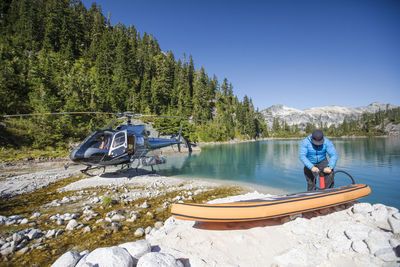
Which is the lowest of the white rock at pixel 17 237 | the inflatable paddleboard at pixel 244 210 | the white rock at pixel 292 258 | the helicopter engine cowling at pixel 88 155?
the white rock at pixel 17 237

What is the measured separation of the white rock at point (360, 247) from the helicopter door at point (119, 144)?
9.18 m

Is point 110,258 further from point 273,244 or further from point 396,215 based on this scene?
point 396,215

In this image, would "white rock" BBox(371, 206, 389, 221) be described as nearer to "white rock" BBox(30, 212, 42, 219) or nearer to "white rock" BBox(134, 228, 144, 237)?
"white rock" BBox(134, 228, 144, 237)

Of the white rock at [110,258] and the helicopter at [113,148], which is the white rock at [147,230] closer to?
the white rock at [110,258]

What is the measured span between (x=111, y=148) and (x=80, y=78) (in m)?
36.3

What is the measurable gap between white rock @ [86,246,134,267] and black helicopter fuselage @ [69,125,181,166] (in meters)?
6.95

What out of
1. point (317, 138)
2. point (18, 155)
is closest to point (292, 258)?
point (317, 138)

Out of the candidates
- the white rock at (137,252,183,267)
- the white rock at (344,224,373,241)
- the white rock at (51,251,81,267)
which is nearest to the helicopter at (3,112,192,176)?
the white rock at (51,251,81,267)

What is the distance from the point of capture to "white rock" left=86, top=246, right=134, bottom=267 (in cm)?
261

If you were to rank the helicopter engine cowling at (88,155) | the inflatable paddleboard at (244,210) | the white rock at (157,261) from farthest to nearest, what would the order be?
1. the helicopter engine cowling at (88,155)
2. the inflatable paddleboard at (244,210)
3. the white rock at (157,261)

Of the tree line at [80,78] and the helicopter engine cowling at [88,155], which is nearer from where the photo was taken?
the helicopter engine cowling at [88,155]

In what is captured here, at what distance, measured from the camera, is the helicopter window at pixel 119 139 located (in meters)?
9.30

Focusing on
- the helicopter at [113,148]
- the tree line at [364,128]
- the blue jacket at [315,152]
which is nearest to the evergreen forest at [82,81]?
the helicopter at [113,148]

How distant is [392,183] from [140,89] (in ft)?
173
